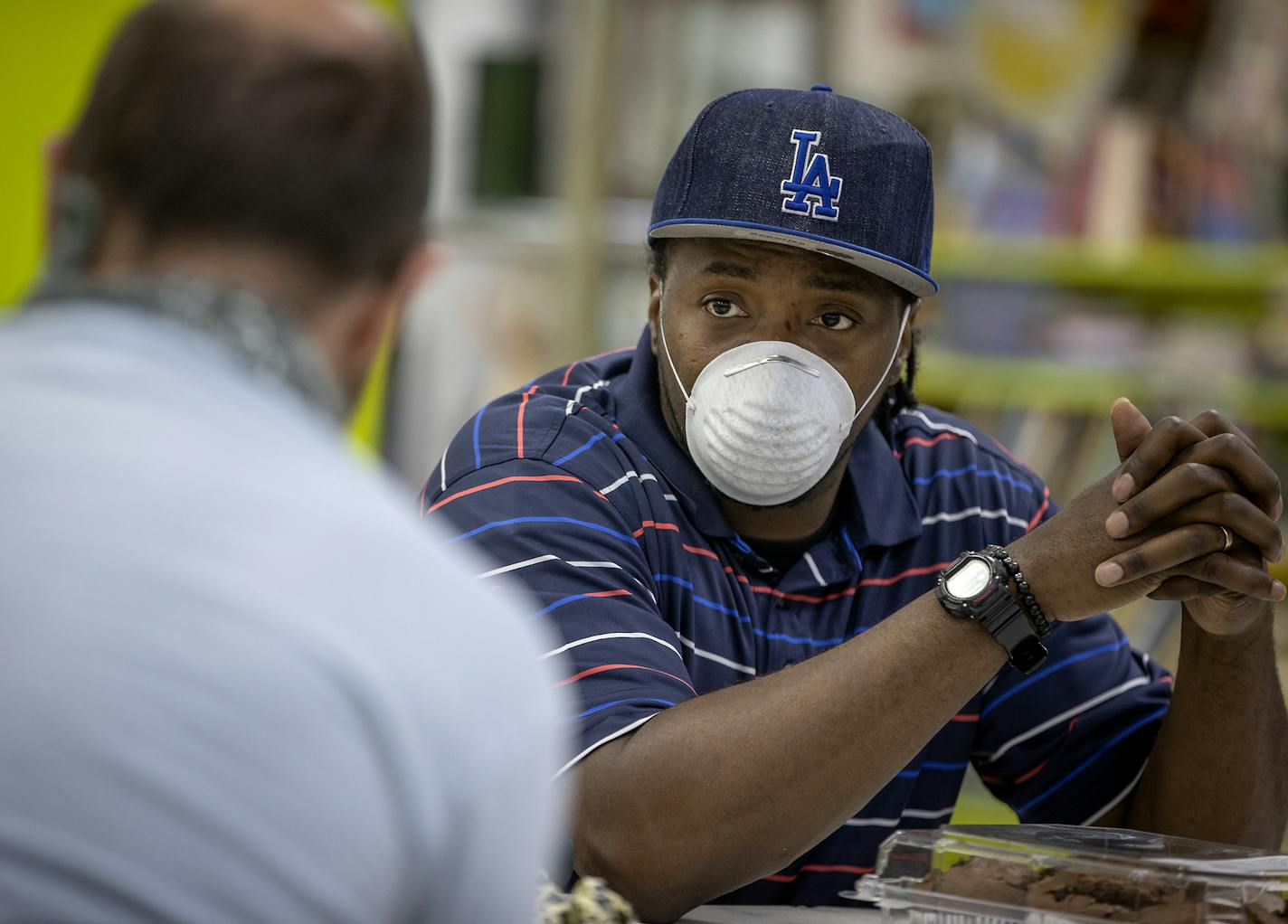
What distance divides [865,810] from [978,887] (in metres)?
0.38

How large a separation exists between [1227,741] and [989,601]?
0.43 m

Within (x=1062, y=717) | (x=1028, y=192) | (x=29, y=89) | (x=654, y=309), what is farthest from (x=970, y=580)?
(x=29, y=89)

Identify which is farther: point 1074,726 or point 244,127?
point 1074,726

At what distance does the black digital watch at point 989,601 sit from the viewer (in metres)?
1.30

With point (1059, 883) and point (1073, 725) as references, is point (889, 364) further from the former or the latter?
point (1059, 883)

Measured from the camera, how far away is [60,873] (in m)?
0.58

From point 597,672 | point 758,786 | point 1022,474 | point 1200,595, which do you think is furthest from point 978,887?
point 1022,474

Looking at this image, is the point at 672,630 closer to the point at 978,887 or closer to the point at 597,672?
the point at 597,672

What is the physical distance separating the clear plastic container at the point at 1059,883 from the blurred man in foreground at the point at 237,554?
58 centimetres

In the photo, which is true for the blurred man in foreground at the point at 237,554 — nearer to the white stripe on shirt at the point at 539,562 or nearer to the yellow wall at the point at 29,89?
the white stripe on shirt at the point at 539,562

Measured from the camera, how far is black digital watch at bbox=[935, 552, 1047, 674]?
1.30 metres

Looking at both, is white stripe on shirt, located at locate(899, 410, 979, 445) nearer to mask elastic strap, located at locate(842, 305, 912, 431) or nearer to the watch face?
mask elastic strap, located at locate(842, 305, 912, 431)

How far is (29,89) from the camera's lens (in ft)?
11.9

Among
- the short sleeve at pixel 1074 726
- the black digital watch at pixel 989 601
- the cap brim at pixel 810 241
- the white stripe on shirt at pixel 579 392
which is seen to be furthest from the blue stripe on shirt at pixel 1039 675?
the white stripe on shirt at pixel 579 392
